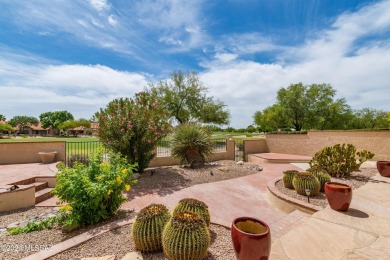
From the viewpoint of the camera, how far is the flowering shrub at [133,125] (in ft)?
26.1

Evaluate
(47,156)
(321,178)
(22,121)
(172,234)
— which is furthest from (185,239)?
(22,121)

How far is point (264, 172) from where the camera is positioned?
954 cm

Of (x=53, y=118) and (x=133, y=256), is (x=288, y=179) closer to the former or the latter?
(x=133, y=256)

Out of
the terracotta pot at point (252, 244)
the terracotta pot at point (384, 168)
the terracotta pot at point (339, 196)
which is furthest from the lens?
the terracotta pot at point (384, 168)

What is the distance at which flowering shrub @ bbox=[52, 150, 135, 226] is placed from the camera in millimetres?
4043

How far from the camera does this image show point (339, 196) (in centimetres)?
429

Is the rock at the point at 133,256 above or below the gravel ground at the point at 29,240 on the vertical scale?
above

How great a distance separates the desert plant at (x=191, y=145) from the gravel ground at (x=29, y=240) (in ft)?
19.9

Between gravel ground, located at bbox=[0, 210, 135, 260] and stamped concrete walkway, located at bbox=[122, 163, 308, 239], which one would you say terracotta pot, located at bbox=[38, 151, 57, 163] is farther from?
gravel ground, located at bbox=[0, 210, 135, 260]

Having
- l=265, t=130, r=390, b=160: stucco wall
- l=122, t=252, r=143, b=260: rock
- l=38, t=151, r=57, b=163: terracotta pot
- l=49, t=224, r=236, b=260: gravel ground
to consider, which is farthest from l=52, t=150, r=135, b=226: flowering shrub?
l=265, t=130, r=390, b=160: stucco wall

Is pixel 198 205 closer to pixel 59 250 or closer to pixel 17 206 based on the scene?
pixel 59 250

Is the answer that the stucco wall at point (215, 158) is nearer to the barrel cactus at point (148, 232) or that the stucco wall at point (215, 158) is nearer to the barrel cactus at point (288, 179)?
the barrel cactus at point (288, 179)

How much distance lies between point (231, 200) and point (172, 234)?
11.7ft

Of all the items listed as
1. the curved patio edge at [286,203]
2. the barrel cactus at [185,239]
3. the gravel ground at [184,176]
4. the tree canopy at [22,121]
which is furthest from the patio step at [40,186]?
the tree canopy at [22,121]
